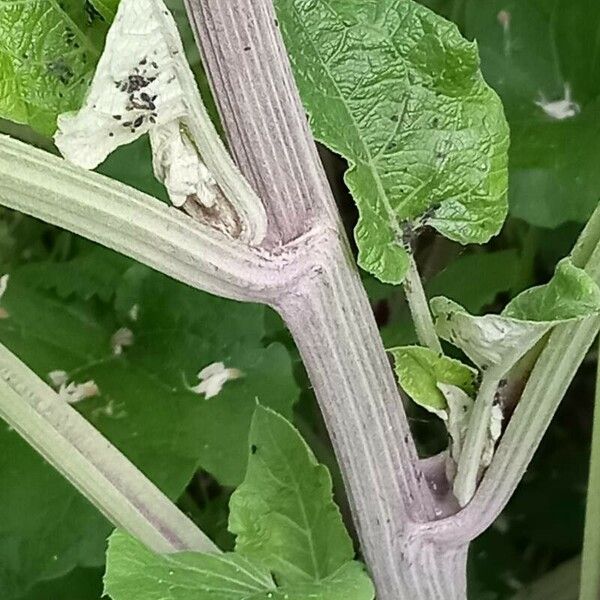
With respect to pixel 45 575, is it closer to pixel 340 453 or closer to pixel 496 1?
pixel 340 453

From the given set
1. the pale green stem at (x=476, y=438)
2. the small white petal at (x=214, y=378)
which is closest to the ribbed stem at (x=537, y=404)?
the pale green stem at (x=476, y=438)

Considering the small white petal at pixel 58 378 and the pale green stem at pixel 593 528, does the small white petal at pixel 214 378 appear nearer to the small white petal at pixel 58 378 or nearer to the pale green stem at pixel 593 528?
the small white petal at pixel 58 378

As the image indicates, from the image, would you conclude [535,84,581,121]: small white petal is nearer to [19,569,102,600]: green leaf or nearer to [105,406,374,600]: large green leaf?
[105,406,374,600]: large green leaf

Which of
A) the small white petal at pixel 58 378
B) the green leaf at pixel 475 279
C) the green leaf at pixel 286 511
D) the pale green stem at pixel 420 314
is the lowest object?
the small white petal at pixel 58 378

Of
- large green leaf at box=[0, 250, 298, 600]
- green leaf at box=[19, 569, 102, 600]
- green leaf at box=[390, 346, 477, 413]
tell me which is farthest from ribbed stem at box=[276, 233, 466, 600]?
green leaf at box=[19, 569, 102, 600]

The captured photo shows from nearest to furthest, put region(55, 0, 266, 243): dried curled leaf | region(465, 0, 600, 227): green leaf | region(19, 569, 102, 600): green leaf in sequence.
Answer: region(55, 0, 266, 243): dried curled leaf, region(465, 0, 600, 227): green leaf, region(19, 569, 102, 600): green leaf

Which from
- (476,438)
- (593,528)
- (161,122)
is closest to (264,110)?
(161,122)
